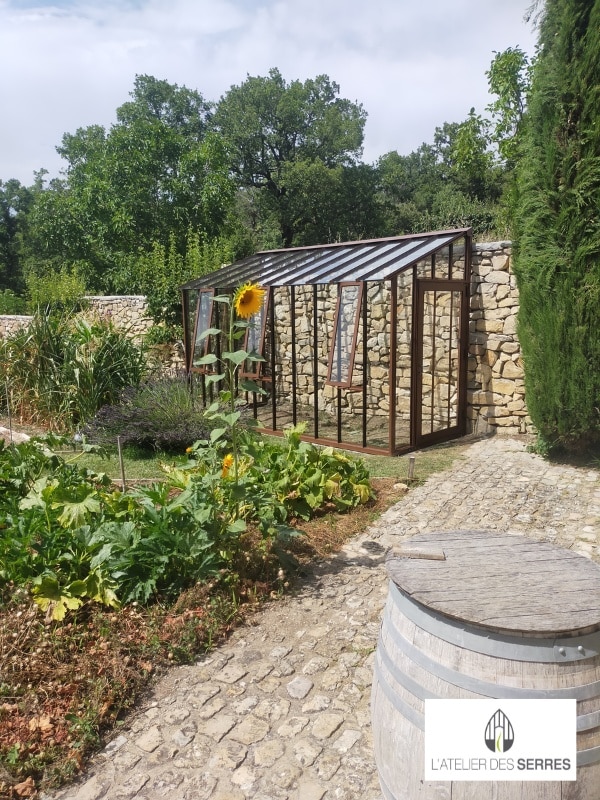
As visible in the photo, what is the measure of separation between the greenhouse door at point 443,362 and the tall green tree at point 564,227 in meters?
0.98

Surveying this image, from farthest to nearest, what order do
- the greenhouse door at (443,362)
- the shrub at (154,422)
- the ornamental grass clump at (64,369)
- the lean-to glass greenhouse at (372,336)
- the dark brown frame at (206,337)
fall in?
the dark brown frame at (206,337) → the ornamental grass clump at (64,369) → the greenhouse door at (443,362) → the lean-to glass greenhouse at (372,336) → the shrub at (154,422)

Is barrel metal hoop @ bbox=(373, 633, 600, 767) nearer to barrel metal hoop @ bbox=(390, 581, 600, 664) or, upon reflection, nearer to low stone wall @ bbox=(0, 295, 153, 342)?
barrel metal hoop @ bbox=(390, 581, 600, 664)

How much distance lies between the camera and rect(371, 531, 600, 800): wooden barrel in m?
1.50

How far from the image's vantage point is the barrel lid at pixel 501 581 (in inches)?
60.9

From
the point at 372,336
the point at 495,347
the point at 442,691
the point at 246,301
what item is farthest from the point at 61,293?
the point at 442,691

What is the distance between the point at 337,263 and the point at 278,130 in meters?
19.3

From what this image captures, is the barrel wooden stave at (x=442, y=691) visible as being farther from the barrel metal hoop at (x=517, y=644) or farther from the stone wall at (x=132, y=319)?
the stone wall at (x=132, y=319)

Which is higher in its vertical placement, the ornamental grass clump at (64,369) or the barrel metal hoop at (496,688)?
the ornamental grass clump at (64,369)

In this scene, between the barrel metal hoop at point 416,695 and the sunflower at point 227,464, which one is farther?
the sunflower at point 227,464

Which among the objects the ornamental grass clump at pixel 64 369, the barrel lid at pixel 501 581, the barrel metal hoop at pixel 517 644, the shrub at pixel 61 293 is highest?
the shrub at pixel 61 293

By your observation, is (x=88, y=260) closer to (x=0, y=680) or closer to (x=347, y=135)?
(x=347, y=135)

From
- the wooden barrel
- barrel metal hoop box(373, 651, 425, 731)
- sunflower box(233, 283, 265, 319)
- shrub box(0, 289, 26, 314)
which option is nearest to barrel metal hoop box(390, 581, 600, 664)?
the wooden barrel

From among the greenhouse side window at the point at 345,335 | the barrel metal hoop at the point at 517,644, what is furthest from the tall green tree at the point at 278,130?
the barrel metal hoop at the point at 517,644

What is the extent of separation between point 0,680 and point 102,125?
25.4 metres
